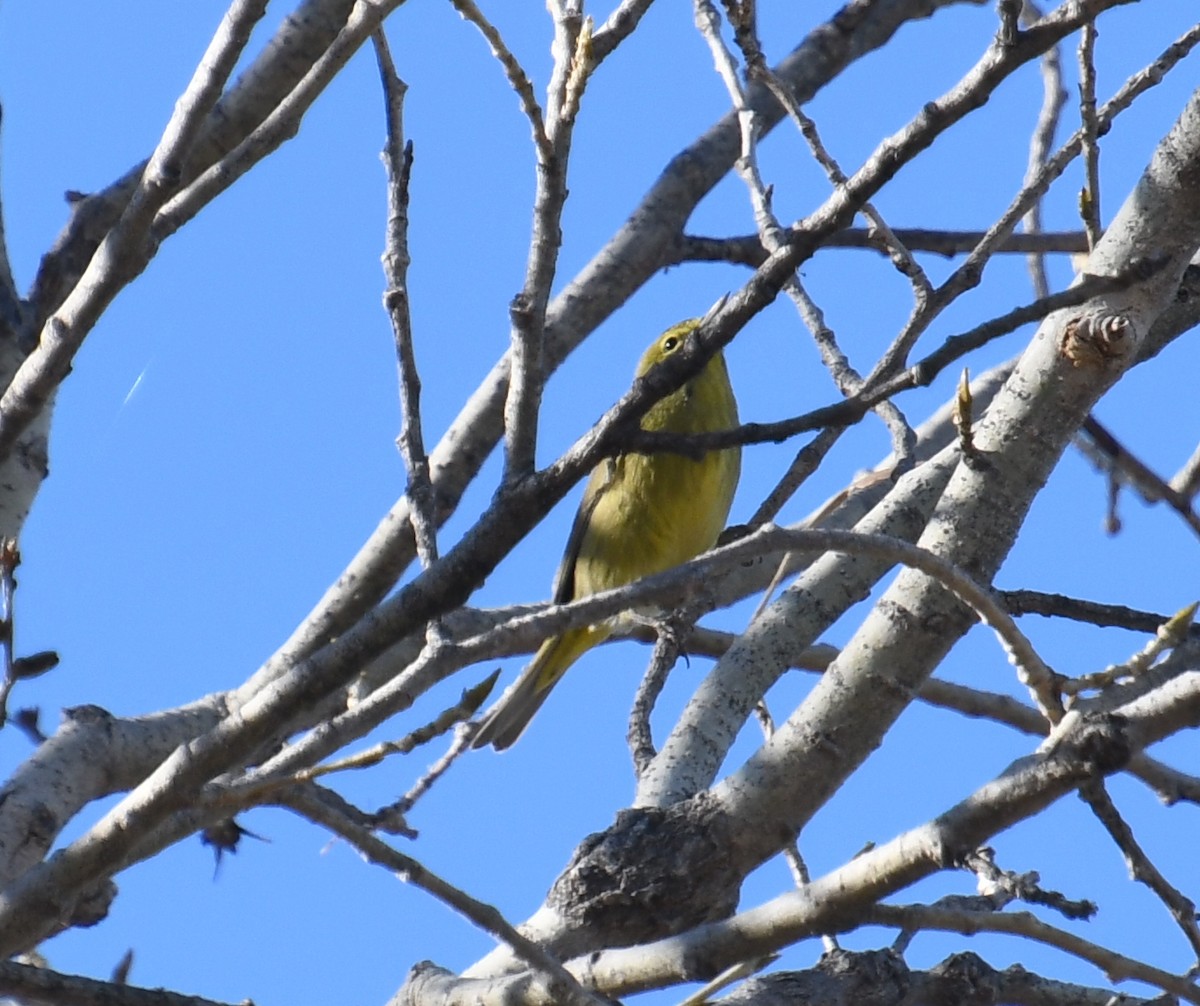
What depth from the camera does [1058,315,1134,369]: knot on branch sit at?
245cm

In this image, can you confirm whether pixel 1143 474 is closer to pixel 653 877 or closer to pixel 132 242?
pixel 653 877

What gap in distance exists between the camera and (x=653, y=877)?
8.57 ft

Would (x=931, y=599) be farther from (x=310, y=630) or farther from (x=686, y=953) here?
(x=310, y=630)

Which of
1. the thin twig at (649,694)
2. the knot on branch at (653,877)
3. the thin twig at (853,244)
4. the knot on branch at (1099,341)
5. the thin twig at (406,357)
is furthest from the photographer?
the thin twig at (853,244)

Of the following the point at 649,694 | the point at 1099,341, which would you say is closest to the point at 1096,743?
the point at 1099,341

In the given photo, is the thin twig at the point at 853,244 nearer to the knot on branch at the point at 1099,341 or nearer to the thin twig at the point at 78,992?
the knot on branch at the point at 1099,341

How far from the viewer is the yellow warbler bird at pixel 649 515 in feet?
17.8

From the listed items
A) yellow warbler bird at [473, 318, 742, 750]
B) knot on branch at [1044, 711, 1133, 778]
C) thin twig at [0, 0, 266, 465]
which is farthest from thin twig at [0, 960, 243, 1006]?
yellow warbler bird at [473, 318, 742, 750]

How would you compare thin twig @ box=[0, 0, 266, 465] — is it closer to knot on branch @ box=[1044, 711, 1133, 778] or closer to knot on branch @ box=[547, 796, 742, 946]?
knot on branch @ box=[547, 796, 742, 946]

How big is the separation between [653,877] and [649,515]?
3.04 metres

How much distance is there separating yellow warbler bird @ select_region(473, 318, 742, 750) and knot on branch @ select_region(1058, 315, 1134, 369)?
2.90 m

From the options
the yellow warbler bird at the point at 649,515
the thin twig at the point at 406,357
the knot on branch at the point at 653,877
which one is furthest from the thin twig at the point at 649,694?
the yellow warbler bird at the point at 649,515

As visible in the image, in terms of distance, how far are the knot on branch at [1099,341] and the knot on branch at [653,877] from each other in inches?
37.2

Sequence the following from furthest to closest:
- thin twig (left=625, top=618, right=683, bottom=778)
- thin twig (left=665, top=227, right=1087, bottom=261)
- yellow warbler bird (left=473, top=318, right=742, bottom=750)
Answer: yellow warbler bird (left=473, top=318, right=742, bottom=750)
thin twig (left=665, top=227, right=1087, bottom=261)
thin twig (left=625, top=618, right=683, bottom=778)
